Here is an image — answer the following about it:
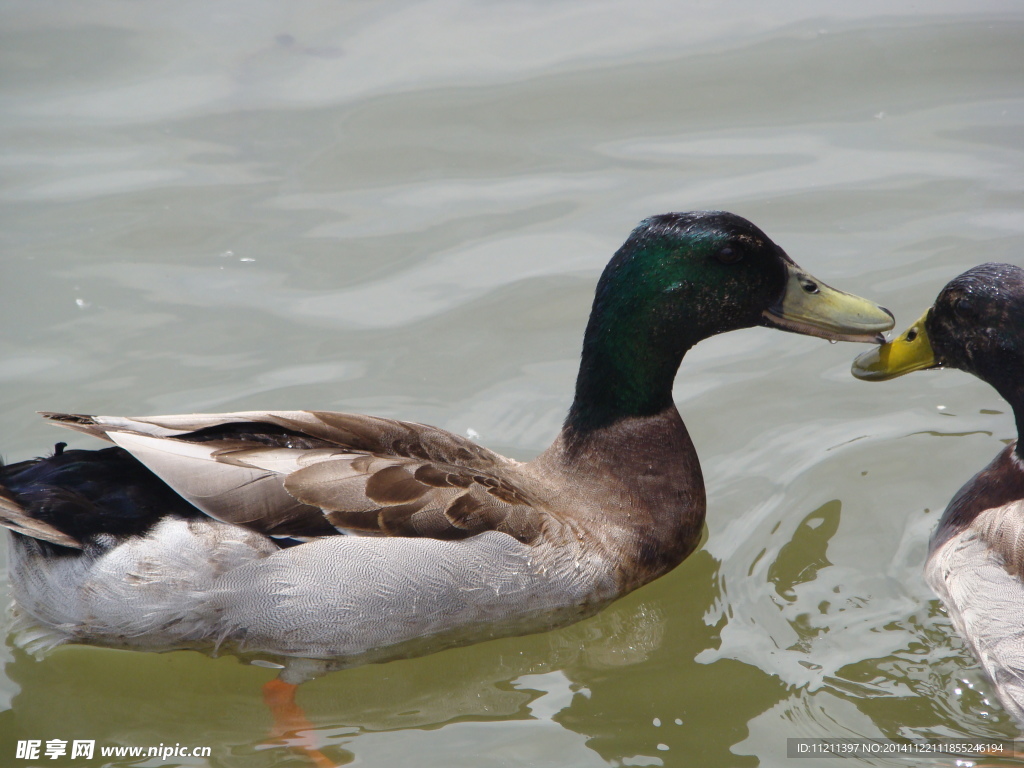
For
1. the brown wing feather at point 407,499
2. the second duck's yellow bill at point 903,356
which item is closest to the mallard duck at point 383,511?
the brown wing feather at point 407,499

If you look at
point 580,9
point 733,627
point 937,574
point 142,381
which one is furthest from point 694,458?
point 580,9

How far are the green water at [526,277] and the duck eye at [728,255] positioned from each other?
119 cm

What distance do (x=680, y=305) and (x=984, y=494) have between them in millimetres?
1424

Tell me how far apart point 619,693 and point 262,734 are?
132 cm

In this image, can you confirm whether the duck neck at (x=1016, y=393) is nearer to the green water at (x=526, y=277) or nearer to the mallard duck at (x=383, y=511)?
the mallard duck at (x=383, y=511)

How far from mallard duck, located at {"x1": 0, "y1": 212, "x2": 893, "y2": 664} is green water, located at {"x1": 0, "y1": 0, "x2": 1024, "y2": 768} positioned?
1.05 ft

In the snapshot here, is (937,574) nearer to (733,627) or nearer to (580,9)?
(733,627)

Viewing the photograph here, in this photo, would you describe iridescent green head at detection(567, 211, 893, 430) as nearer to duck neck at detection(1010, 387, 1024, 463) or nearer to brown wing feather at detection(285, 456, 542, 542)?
duck neck at detection(1010, 387, 1024, 463)

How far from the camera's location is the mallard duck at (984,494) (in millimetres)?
4406

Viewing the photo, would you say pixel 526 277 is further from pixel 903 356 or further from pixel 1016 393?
pixel 1016 393

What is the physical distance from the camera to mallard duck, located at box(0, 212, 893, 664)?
4363mm

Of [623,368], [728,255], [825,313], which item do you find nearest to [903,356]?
[825,313]

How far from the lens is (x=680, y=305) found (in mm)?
5012

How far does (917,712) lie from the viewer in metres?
4.41
